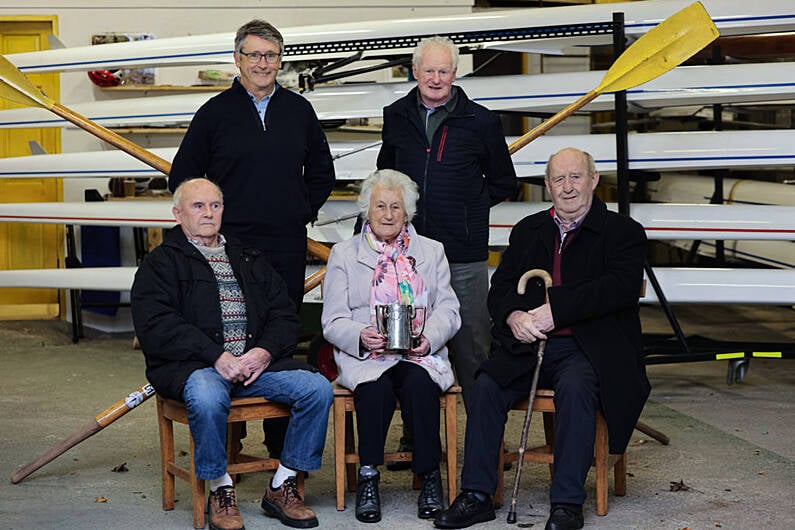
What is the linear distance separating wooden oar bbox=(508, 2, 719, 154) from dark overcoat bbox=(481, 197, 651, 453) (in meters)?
1.09

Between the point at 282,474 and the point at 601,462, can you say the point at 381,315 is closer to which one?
the point at 282,474

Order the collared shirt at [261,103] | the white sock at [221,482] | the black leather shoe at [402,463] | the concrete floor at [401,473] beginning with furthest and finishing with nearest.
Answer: the black leather shoe at [402,463]
the collared shirt at [261,103]
the concrete floor at [401,473]
the white sock at [221,482]

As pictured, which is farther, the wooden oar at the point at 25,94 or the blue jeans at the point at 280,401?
the wooden oar at the point at 25,94

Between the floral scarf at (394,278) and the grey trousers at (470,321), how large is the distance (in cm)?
31

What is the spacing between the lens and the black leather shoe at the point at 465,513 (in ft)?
11.3

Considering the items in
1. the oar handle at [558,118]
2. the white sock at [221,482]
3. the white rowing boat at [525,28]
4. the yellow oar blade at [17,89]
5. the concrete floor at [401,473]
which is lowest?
Result: the concrete floor at [401,473]

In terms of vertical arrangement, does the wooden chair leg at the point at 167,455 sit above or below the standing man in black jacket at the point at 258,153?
below

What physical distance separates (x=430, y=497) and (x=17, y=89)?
2.25m

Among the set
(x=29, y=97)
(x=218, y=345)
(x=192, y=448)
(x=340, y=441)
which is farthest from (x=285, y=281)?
(x=29, y=97)

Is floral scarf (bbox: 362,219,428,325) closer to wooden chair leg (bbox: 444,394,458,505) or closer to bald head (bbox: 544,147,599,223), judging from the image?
wooden chair leg (bbox: 444,394,458,505)

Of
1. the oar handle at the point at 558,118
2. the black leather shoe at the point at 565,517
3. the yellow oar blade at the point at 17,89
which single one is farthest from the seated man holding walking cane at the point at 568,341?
the yellow oar blade at the point at 17,89

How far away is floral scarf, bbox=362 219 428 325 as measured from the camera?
12.2 ft

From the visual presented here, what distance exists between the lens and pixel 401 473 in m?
4.10

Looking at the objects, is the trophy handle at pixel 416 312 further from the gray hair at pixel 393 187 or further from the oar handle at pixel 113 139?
the oar handle at pixel 113 139
